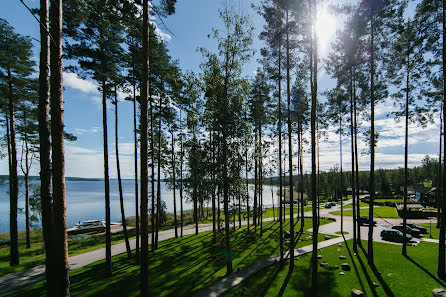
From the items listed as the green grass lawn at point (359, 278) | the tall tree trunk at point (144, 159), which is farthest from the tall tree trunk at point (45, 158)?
the green grass lawn at point (359, 278)

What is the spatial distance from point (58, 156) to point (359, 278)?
565 inches

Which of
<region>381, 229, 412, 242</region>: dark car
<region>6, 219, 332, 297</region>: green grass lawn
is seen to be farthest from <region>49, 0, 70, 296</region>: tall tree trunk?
<region>381, 229, 412, 242</region>: dark car

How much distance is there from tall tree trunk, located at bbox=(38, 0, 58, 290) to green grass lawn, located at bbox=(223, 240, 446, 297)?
7.77 meters

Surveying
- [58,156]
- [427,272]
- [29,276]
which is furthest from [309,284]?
[29,276]

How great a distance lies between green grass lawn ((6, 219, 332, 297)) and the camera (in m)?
10.1

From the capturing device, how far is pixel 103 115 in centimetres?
1147

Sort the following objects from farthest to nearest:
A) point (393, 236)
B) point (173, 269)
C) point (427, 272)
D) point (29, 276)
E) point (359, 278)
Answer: point (393, 236)
point (173, 269)
point (29, 276)
point (427, 272)
point (359, 278)

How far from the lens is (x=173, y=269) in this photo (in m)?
12.8

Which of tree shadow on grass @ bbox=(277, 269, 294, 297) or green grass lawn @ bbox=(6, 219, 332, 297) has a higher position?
tree shadow on grass @ bbox=(277, 269, 294, 297)

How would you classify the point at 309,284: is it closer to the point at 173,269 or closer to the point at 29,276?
the point at 173,269

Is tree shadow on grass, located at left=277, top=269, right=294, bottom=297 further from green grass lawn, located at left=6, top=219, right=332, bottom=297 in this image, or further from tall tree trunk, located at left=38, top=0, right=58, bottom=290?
tall tree trunk, located at left=38, top=0, right=58, bottom=290

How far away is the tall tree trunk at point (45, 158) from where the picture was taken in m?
4.43

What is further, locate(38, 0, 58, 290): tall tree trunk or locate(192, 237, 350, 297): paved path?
locate(192, 237, 350, 297): paved path

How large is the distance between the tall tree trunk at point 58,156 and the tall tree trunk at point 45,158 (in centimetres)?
12
